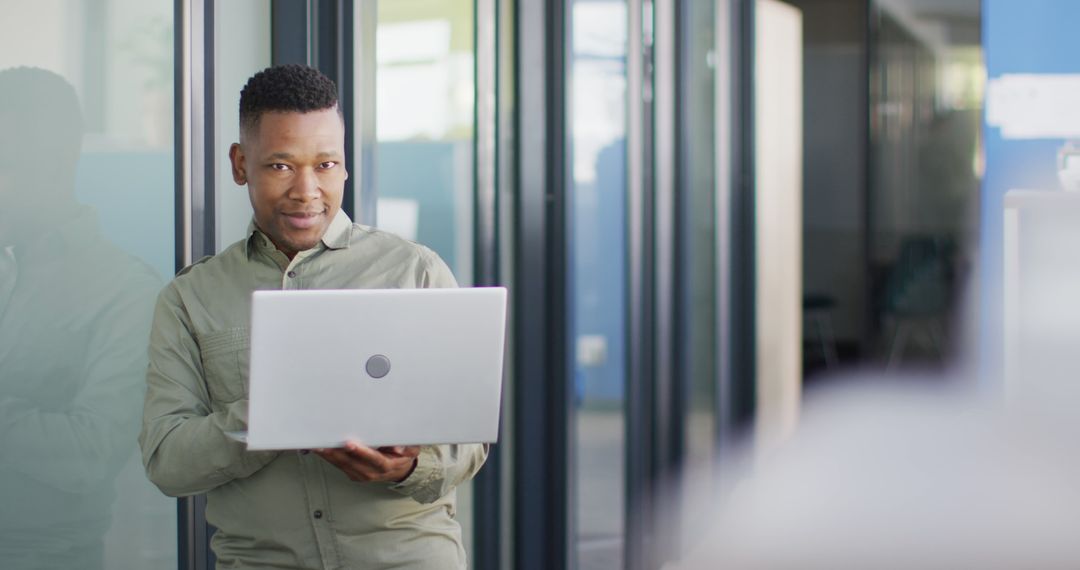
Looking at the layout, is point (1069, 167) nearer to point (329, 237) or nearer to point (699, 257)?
point (699, 257)

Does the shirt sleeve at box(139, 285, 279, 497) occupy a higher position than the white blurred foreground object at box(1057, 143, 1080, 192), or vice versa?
the white blurred foreground object at box(1057, 143, 1080, 192)

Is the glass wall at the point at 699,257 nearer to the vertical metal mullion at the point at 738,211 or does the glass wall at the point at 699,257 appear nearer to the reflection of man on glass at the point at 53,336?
the vertical metal mullion at the point at 738,211

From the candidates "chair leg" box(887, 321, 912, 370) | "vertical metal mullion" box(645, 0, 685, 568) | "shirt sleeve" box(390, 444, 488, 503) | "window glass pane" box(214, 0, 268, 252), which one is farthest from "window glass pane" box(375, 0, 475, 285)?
"chair leg" box(887, 321, 912, 370)

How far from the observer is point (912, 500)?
18.8 feet

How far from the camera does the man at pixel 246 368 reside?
1586 mm

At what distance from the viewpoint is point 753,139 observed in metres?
6.09

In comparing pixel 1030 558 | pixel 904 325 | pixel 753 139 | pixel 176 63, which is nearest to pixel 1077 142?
pixel 753 139

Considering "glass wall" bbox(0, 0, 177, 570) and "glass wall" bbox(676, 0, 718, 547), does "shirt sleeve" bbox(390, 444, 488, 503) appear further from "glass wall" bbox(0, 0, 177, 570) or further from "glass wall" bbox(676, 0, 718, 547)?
"glass wall" bbox(676, 0, 718, 547)

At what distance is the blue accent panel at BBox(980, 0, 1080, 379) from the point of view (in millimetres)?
6855

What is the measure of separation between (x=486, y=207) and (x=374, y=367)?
160 centimetres

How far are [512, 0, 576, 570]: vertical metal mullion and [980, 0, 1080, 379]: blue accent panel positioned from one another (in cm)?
421

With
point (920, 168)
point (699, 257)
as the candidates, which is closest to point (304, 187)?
point (699, 257)

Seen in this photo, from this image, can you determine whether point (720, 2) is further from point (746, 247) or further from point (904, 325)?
point (904, 325)

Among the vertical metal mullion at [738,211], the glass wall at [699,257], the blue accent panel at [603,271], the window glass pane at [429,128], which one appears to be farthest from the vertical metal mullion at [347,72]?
the vertical metal mullion at [738,211]
